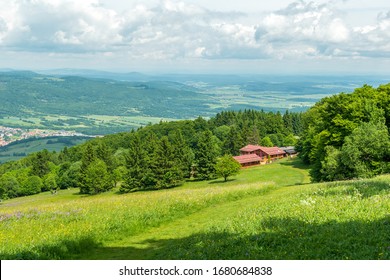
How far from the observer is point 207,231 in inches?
649

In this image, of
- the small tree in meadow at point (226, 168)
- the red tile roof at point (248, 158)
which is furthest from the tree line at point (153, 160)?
the red tile roof at point (248, 158)

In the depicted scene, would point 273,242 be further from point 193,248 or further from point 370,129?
point 370,129

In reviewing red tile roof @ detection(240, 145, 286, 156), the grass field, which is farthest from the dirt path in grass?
red tile roof @ detection(240, 145, 286, 156)

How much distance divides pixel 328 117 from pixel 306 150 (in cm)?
2761

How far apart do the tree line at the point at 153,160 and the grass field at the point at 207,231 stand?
1789 inches

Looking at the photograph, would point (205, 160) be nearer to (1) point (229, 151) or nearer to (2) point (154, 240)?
(1) point (229, 151)

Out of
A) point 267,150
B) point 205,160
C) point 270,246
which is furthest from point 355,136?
point 267,150

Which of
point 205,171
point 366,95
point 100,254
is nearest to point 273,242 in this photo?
point 100,254

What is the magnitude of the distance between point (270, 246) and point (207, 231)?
13.6 feet

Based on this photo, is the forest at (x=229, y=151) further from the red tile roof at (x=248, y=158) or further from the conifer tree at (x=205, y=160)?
the red tile roof at (x=248, y=158)

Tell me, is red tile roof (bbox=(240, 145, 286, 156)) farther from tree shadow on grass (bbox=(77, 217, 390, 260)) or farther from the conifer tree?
tree shadow on grass (bbox=(77, 217, 390, 260))

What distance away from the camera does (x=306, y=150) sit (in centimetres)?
7950

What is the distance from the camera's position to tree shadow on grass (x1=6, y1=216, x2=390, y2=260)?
37.6 ft

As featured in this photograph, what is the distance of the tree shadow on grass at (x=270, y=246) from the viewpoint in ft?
37.6
